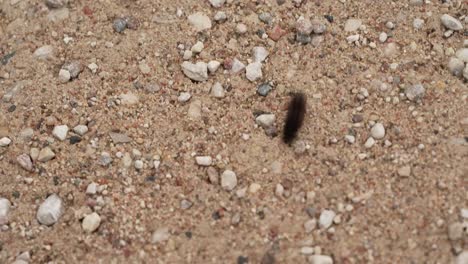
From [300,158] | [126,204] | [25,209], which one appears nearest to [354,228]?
[300,158]

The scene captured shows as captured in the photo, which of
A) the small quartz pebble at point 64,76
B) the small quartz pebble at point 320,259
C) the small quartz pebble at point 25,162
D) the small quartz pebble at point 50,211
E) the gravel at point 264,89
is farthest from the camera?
the small quartz pebble at point 64,76

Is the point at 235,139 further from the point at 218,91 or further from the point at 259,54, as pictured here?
the point at 259,54

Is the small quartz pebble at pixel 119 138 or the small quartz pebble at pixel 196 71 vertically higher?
the small quartz pebble at pixel 196 71

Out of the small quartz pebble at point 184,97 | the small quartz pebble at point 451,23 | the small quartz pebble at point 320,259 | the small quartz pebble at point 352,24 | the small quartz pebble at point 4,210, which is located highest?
the small quartz pebble at point 451,23

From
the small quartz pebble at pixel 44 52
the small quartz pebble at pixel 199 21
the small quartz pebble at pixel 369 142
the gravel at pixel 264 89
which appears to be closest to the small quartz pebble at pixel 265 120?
the gravel at pixel 264 89

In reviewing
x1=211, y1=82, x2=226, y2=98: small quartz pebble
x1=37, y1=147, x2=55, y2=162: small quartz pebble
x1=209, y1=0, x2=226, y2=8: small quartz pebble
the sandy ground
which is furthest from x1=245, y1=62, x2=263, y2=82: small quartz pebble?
x1=37, y1=147, x2=55, y2=162: small quartz pebble

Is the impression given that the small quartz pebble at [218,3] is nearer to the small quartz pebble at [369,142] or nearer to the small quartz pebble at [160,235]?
the small quartz pebble at [369,142]

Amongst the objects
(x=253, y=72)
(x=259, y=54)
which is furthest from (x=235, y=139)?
(x=259, y=54)
